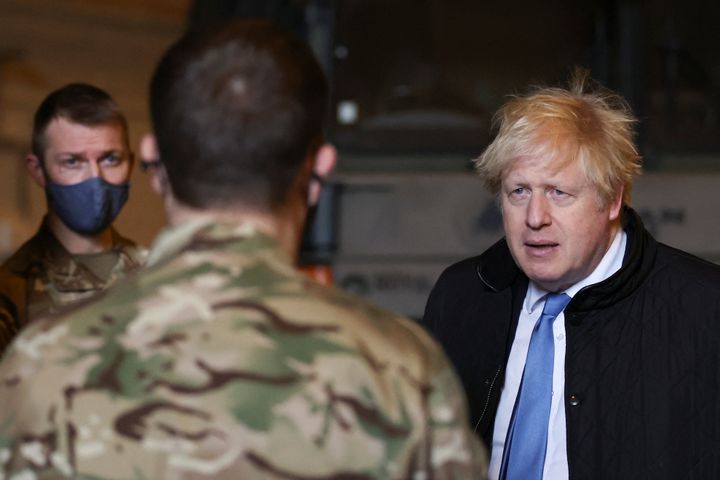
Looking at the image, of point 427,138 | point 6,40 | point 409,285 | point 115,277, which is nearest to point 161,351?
point 115,277

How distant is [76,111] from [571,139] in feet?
3.67

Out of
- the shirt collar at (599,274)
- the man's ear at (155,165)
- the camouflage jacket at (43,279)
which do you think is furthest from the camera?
the shirt collar at (599,274)

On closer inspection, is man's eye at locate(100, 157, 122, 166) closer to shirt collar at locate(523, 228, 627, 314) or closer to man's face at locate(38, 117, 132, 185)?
man's face at locate(38, 117, 132, 185)

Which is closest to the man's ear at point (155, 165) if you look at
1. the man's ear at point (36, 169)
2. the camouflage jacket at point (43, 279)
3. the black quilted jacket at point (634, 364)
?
the camouflage jacket at point (43, 279)

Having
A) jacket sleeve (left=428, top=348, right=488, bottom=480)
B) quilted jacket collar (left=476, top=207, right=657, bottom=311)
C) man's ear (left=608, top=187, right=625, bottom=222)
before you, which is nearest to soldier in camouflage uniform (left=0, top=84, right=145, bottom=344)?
quilted jacket collar (left=476, top=207, right=657, bottom=311)

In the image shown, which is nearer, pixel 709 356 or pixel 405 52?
pixel 709 356

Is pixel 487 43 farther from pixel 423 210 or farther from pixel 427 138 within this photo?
pixel 423 210

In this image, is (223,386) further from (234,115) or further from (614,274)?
(614,274)

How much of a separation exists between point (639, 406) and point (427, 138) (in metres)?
→ 3.36

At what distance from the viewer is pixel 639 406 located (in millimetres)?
3031

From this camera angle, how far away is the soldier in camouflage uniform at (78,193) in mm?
3025

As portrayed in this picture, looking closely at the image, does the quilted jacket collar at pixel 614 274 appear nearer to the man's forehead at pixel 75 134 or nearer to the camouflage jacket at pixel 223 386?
the man's forehead at pixel 75 134

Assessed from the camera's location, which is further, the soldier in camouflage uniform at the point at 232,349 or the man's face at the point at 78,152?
the man's face at the point at 78,152

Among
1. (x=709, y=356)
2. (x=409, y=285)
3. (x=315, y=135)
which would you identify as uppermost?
(x=315, y=135)
